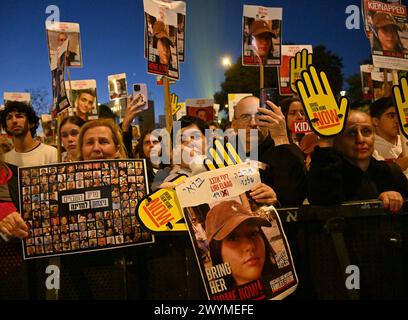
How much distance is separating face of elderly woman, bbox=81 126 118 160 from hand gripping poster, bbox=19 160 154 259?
0.92 ft

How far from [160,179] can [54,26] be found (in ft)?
8.89

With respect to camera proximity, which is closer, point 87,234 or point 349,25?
point 87,234

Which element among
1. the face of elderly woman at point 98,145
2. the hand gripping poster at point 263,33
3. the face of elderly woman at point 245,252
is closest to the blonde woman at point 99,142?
the face of elderly woman at point 98,145

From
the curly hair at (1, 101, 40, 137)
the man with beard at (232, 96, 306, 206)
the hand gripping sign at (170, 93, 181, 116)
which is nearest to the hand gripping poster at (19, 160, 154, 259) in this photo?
the man with beard at (232, 96, 306, 206)

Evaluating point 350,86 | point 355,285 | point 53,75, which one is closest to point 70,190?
point 355,285

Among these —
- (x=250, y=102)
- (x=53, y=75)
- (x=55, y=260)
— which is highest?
(x=53, y=75)

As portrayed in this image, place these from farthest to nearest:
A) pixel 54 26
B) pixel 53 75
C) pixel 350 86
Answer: pixel 350 86
pixel 54 26
pixel 53 75

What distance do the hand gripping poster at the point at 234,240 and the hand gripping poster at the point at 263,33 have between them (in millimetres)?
3081

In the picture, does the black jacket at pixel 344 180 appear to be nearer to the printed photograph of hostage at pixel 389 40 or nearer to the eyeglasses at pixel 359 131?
the eyeglasses at pixel 359 131

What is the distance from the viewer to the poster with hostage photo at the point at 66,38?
14.2 ft

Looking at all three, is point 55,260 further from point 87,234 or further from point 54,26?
point 54,26

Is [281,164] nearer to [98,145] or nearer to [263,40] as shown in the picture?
[98,145]

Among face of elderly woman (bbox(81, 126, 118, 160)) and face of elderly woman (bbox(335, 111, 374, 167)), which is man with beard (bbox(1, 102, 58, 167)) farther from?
face of elderly woman (bbox(335, 111, 374, 167))
